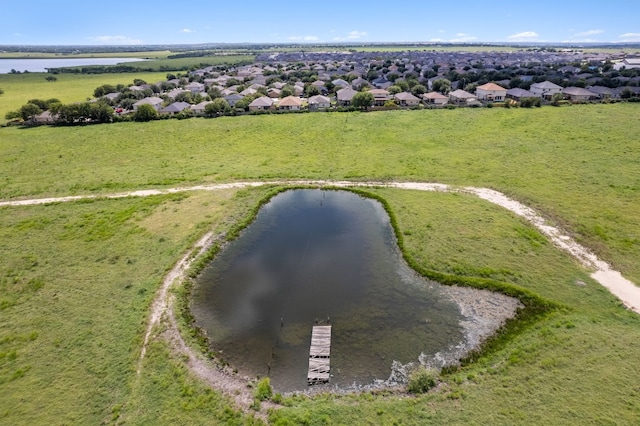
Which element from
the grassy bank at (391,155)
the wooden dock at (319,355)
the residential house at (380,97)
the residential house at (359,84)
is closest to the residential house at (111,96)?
the grassy bank at (391,155)

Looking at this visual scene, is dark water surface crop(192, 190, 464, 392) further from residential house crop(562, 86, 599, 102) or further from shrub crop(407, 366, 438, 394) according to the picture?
residential house crop(562, 86, 599, 102)

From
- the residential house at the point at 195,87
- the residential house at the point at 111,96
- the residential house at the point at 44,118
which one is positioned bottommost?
the residential house at the point at 44,118

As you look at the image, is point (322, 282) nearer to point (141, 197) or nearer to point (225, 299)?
point (225, 299)

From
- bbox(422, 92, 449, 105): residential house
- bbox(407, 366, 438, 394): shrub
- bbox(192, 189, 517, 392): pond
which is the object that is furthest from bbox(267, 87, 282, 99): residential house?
bbox(407, 366, 438, 394): shrub

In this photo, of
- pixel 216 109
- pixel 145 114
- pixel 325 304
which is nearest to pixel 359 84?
pixel 216 109

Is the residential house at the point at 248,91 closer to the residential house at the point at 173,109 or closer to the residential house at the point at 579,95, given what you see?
the residential house at the point at 173,109

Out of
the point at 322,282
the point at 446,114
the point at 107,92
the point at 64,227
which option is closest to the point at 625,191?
the point at 322,282

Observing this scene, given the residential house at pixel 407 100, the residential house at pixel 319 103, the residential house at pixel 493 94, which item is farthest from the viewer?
the residential house at pixel 493 94
